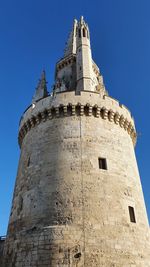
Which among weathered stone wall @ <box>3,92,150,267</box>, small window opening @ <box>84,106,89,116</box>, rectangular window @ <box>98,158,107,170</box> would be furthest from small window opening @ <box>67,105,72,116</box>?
rectangular window @ <box>98,158,107,170</box>

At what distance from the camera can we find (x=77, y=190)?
38.1 ft

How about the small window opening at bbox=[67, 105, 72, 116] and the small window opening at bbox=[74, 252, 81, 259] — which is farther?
the small window opening at bbox=[67, 105, 72, 116]

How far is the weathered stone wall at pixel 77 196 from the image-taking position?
34.0 feet

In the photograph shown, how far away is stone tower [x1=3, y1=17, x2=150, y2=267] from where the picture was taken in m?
10.4

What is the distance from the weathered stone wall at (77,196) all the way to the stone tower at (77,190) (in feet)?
0.12

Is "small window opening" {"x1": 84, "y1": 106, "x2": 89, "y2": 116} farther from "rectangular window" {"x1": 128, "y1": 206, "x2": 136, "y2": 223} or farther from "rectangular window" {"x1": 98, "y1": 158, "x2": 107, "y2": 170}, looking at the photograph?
"rectangular window" {"x1": 128, "y1": 206, "x2": 136, "y2": 223}

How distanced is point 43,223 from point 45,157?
3350 mm

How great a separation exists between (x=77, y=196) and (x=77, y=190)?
28 centimetres

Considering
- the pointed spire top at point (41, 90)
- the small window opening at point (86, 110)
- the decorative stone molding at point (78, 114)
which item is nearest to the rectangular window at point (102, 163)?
the decorative stone molding at point (78, 114)

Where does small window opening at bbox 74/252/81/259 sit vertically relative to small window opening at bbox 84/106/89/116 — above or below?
below

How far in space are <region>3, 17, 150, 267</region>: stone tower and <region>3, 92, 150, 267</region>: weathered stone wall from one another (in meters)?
0.04

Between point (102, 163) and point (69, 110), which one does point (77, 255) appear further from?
point (69, 110)

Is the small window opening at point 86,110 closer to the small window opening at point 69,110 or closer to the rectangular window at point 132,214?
the small window opening at point 69,110

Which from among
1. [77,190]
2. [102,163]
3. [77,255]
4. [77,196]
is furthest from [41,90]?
[77,255]
